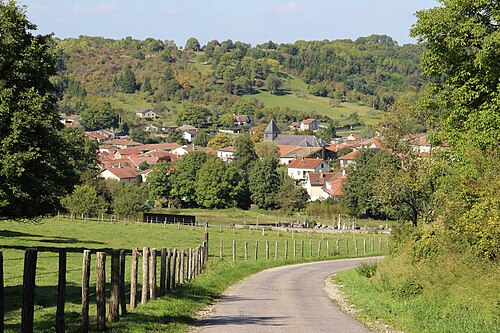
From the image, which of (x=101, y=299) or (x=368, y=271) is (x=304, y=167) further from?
(x=101, y=299)

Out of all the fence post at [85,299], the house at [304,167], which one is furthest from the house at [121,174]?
the fence post at [85,299]

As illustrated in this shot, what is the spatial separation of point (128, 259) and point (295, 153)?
14768 centimetres

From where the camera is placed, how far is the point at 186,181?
A: 4803 inches

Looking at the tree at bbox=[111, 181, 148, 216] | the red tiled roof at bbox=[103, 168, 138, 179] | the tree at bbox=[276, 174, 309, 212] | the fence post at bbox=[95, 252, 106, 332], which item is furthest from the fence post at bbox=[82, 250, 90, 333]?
the red tiled roof at bbox=[103, 168, 138, 179]

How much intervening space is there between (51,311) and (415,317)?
8780 mm

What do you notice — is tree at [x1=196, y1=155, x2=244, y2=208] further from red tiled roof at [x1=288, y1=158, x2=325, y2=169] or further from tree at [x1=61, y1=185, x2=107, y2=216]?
red tiled roof at [x1=288, y1=158, x2=325, y2=169]

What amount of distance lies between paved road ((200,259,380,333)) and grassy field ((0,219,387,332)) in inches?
29.0

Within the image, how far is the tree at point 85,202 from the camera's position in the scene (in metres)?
87.9

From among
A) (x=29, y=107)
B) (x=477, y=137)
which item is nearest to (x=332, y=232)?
(x=29, y=107)

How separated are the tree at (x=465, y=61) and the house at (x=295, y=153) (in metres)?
150

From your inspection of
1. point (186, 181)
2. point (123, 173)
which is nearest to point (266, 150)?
point (123, 173)

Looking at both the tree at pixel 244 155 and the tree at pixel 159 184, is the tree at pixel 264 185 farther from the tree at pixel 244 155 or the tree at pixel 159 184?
the tree at pixel 244 155

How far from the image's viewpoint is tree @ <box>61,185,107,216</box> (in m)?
87.9

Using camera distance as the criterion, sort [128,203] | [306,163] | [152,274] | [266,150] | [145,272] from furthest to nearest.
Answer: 1. [266,150]
2. [306,163]
3. [128,203]
4. [152,274]
5. [145,272]
